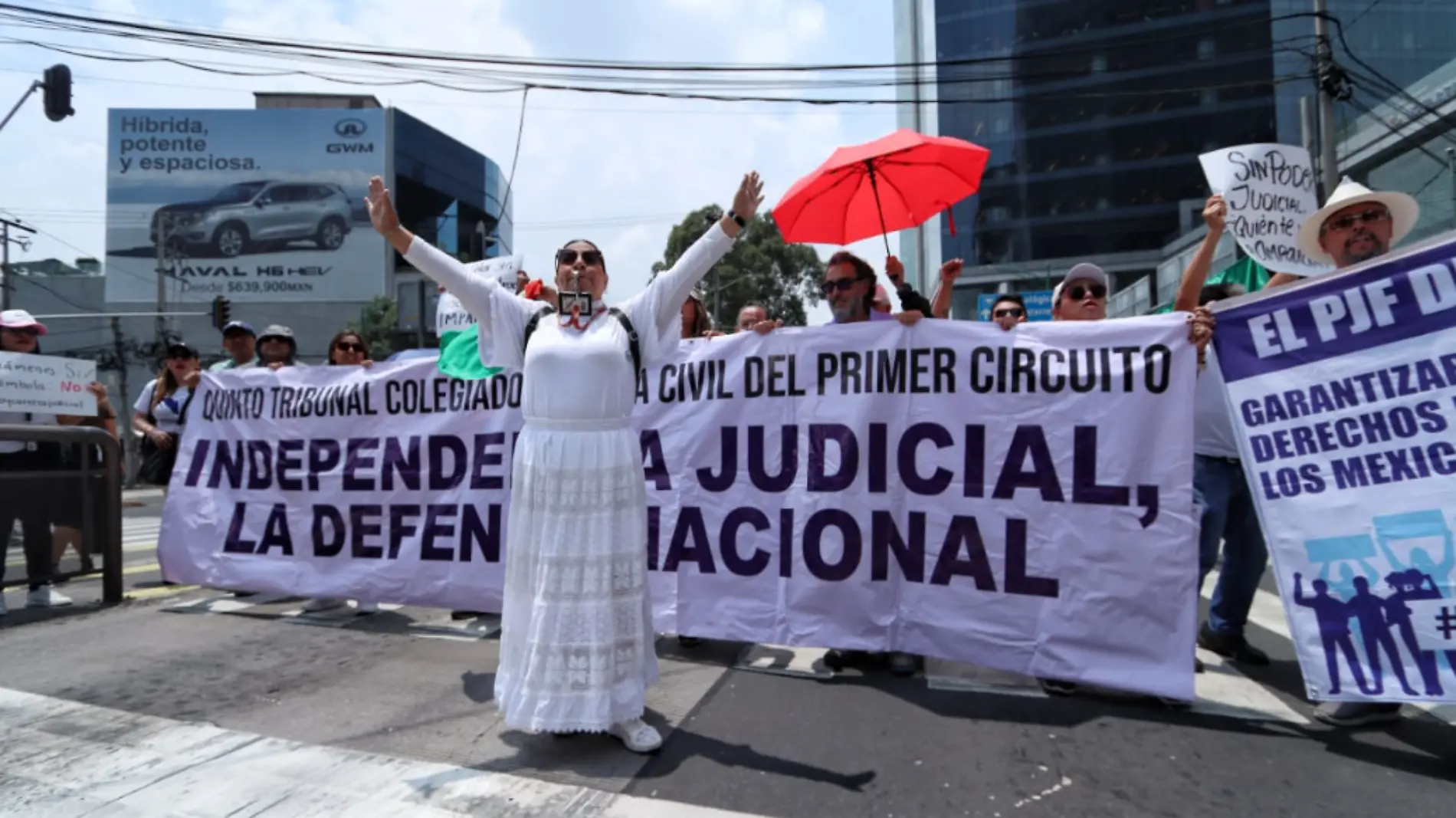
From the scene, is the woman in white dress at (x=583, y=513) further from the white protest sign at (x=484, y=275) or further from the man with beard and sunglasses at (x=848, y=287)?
the white protest sign at (x=484, y=275)

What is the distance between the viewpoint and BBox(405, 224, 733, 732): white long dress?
303cm

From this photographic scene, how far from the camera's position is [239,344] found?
596 cm

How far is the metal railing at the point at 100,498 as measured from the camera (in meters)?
5.60

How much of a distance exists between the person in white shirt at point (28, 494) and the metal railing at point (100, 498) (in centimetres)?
6

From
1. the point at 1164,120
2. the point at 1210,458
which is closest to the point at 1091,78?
the point at 1164,120

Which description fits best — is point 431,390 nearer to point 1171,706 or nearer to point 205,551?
point 205,551

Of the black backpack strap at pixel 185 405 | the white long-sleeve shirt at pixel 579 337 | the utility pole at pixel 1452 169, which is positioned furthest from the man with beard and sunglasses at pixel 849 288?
the utility pole at pixel 1452 169

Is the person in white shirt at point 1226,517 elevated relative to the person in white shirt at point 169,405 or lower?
lower

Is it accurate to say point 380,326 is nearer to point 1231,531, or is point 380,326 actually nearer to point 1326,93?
point 1326,93

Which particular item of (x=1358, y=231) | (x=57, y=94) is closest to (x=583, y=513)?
(x=1358, y=231)

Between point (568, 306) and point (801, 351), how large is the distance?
1.50m

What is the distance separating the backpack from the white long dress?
0.04m

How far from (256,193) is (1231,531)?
198ft

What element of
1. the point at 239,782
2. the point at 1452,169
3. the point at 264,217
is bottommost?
the point at 239,782
